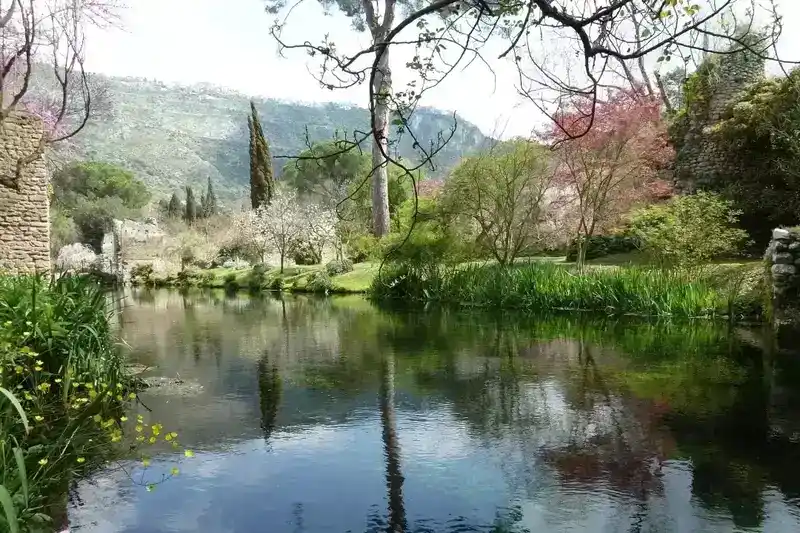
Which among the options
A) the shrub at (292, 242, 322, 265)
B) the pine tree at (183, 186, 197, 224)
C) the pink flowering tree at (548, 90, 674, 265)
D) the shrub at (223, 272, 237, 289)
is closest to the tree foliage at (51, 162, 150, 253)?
the pine tree at (183, 186, 197, 224)

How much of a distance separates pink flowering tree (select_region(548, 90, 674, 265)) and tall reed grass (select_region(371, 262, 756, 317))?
1.46 meters

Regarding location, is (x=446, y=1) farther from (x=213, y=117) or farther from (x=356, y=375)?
(x=213, y=117)

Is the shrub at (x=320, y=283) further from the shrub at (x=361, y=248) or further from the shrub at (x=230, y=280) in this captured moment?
the shrub at (x=230, y=280)

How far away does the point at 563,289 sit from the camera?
46.7 feet

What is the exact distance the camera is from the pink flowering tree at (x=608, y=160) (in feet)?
49.8

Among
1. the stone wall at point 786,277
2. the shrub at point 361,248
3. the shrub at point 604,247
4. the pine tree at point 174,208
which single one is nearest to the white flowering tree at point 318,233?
the shrub at point 361,248

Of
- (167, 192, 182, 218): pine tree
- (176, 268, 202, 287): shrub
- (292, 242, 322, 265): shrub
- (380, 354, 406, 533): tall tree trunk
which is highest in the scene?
(167, 192, 182, 218): pine tree

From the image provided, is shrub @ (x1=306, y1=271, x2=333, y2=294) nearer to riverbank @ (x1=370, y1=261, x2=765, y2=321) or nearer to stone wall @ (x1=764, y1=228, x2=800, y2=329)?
riverbank @ (x1=370, y1=261, x2=765, y2=321)

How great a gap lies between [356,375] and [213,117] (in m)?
78.2

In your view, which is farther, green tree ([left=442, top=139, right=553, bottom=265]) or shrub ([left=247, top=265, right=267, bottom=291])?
shrub ([left=247, top=265, right=267, bottom=291])

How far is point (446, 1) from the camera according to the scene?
225 centimetres

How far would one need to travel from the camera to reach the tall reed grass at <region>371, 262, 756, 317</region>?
12602 millimetres

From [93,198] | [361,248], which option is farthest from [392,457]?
[93,198]

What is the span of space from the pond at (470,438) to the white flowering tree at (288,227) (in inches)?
553
